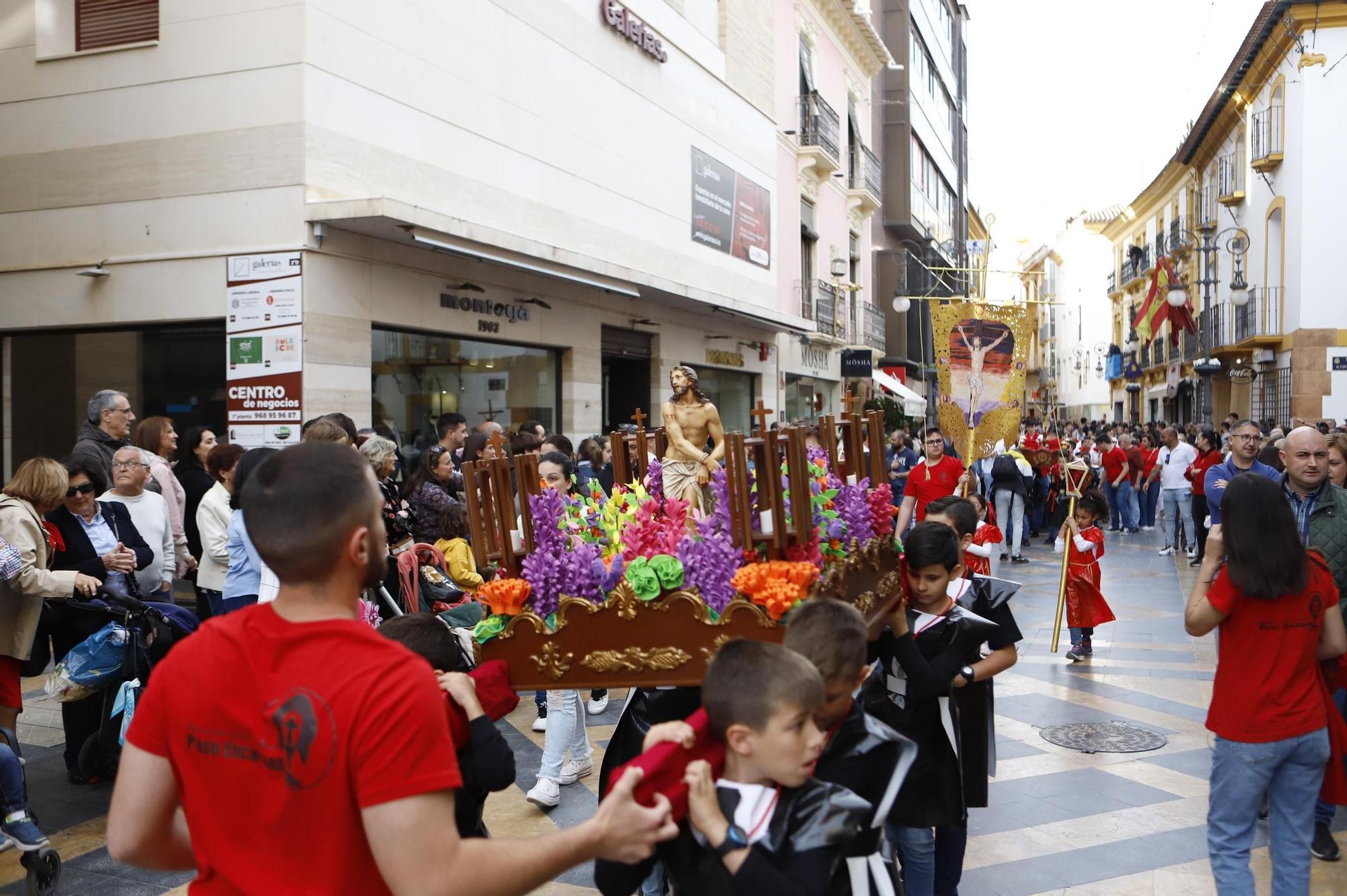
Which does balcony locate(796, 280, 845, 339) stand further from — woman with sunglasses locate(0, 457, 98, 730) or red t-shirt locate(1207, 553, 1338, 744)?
red t-shirt locate(1207, 553, 1338, 744)

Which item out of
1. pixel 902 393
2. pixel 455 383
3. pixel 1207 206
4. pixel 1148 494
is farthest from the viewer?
pixel 1207 206

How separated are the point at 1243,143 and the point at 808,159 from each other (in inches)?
575

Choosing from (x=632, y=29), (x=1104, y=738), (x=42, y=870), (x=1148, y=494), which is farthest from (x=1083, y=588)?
(x=1148, y=494)

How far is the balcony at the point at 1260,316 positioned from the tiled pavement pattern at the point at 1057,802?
75.8 feet

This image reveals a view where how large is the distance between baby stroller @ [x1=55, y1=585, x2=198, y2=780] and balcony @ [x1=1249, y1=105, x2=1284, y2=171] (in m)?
30.2

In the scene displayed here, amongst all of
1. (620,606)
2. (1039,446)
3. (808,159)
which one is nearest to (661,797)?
(620,606)

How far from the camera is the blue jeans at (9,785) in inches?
193

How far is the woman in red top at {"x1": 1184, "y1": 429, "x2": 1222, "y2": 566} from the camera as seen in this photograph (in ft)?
50.5

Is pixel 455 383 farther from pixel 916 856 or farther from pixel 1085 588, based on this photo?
pixel 916 856

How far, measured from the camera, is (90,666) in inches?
238

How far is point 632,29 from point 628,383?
595 cm

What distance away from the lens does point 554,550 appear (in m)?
3.69

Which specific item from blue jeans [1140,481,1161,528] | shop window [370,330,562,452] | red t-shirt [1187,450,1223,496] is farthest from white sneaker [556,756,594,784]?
blue jeans [1140,481,1161,528]

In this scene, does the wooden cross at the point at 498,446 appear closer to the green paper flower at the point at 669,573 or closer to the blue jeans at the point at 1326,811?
the green paper flower at the point at 669,573
